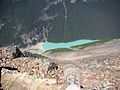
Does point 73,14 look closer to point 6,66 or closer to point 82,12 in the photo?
point 82,12

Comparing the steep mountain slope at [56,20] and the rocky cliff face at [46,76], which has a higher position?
the steep mountain slope at [56,20]

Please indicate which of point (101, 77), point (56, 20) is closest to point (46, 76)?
point (101, 77)

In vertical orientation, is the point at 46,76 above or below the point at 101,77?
above

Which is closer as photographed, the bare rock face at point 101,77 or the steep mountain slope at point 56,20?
the bare rock face at point 101,77

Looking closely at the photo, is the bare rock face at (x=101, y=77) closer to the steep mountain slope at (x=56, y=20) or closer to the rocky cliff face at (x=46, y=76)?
the rocky cliff face at (x=46, y=76)

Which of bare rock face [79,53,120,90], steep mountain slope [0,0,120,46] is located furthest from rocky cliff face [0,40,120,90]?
steep mountain slope [0,0,120,46]

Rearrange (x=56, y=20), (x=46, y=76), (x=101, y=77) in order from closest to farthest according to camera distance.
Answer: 1. (x=46, y=76)
2. (x=101, y=77)
3. (x=56, y=20)

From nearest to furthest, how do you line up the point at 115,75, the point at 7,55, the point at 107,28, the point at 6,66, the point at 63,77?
the point at 63,77
the point at 115,75
the point at 6,66
the point at 7,55
the point at 107,28

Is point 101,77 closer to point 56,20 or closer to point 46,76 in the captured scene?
point 46,76

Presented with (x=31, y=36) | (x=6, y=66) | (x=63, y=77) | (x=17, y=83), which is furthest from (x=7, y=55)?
(x=31, y=36)

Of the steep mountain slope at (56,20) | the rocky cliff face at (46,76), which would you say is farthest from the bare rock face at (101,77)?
the steep mountain slope at (56,20)

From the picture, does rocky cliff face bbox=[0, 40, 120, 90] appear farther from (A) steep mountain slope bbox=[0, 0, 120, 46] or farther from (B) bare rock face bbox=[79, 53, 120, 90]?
(A) steep mountain slope bbox=[0, 0, 120, 46]
